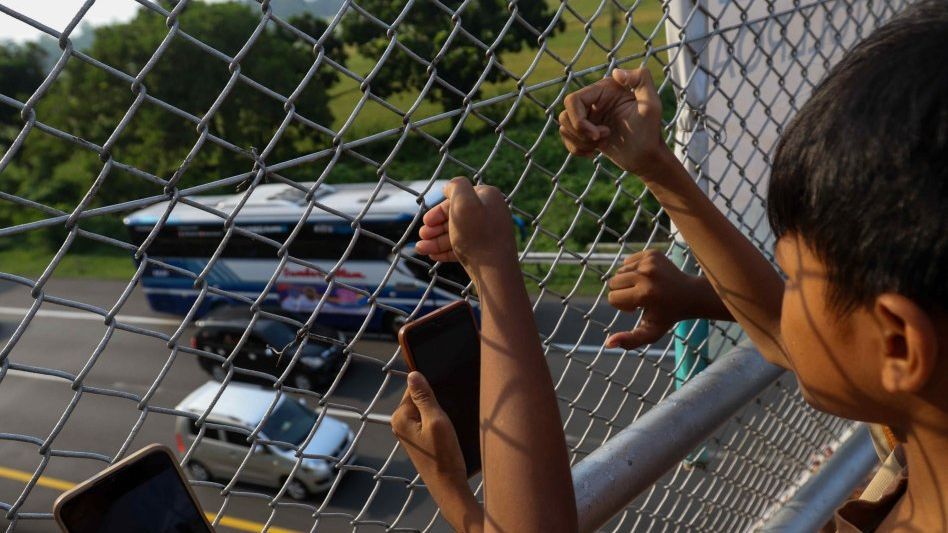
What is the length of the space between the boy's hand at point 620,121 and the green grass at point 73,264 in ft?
50.3

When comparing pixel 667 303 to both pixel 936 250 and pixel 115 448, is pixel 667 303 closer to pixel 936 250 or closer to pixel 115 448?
pixel 936 250

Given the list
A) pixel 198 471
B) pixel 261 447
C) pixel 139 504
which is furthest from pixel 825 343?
pixel 198 471

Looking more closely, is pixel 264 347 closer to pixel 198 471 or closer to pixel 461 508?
pixel 198 471

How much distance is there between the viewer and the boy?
0.67 meters

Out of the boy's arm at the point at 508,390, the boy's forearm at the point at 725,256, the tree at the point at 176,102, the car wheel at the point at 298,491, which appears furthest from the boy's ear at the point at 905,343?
the car wheel at the point at 298,491

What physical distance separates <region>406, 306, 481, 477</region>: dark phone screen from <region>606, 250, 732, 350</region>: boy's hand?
345 millimetres

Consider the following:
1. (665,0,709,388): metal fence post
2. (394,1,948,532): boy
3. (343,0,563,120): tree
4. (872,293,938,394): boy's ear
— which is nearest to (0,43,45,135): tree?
(343,0,563,120): tree

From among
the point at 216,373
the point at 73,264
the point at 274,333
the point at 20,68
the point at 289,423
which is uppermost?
the point at 20,68

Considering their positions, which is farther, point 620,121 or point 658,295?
point 658,295

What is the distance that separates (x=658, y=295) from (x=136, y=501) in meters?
0.87

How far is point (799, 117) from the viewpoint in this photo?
795 mm

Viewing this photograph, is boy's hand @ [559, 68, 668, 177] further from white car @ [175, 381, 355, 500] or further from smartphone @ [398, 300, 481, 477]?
white car @ [175, 381, 355, 500]

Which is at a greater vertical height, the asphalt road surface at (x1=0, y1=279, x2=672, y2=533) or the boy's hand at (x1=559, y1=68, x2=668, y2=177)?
the boy's hand at (x1=559, y1=68, x2=668, y2=177)

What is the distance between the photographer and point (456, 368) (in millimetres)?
1014
